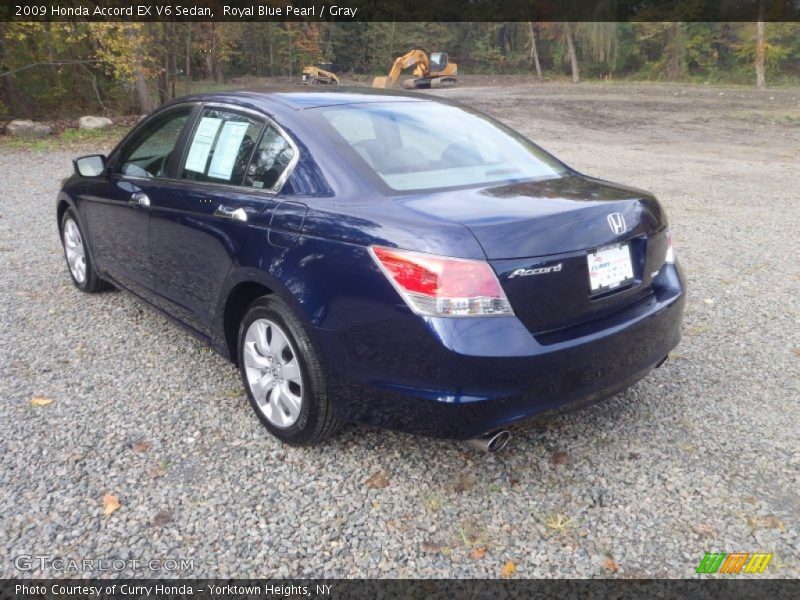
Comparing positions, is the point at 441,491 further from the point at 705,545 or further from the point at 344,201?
the point at 344,201

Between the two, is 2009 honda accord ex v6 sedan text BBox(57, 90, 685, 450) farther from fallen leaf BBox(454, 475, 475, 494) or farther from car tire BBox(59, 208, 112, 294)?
car tire BBox(59, 208, 112, 294)

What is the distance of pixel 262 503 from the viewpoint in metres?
2.74

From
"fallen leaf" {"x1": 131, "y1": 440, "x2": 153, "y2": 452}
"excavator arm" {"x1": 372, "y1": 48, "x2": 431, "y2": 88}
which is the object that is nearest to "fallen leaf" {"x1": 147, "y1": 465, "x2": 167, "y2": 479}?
"fallen leaf" {"x1": 131, "y1": 440, "x2": 153, "y2": 452}

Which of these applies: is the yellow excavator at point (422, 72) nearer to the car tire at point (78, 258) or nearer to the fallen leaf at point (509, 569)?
the car tire at point (78, 258)

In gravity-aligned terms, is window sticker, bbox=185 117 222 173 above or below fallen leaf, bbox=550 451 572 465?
above

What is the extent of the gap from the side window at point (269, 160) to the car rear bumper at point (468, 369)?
0.88m

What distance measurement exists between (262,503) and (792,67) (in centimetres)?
4903

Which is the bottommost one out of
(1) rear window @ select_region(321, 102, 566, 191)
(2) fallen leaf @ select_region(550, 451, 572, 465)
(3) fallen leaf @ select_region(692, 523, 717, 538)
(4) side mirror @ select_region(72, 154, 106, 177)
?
(3) fallen leaf @ select_region(692, 523, 717, 538)

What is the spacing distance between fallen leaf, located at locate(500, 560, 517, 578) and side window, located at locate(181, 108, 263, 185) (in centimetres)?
216

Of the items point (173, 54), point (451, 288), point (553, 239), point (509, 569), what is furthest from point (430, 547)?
point (173, 54)

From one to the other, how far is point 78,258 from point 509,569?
172 inches

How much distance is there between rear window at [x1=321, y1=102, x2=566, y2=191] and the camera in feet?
9.94

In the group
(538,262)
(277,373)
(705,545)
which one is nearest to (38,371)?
(277,373)

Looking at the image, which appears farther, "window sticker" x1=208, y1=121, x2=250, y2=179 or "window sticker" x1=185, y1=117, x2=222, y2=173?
"window sticker" x1=185, y1=117, x2=222, y2=173
